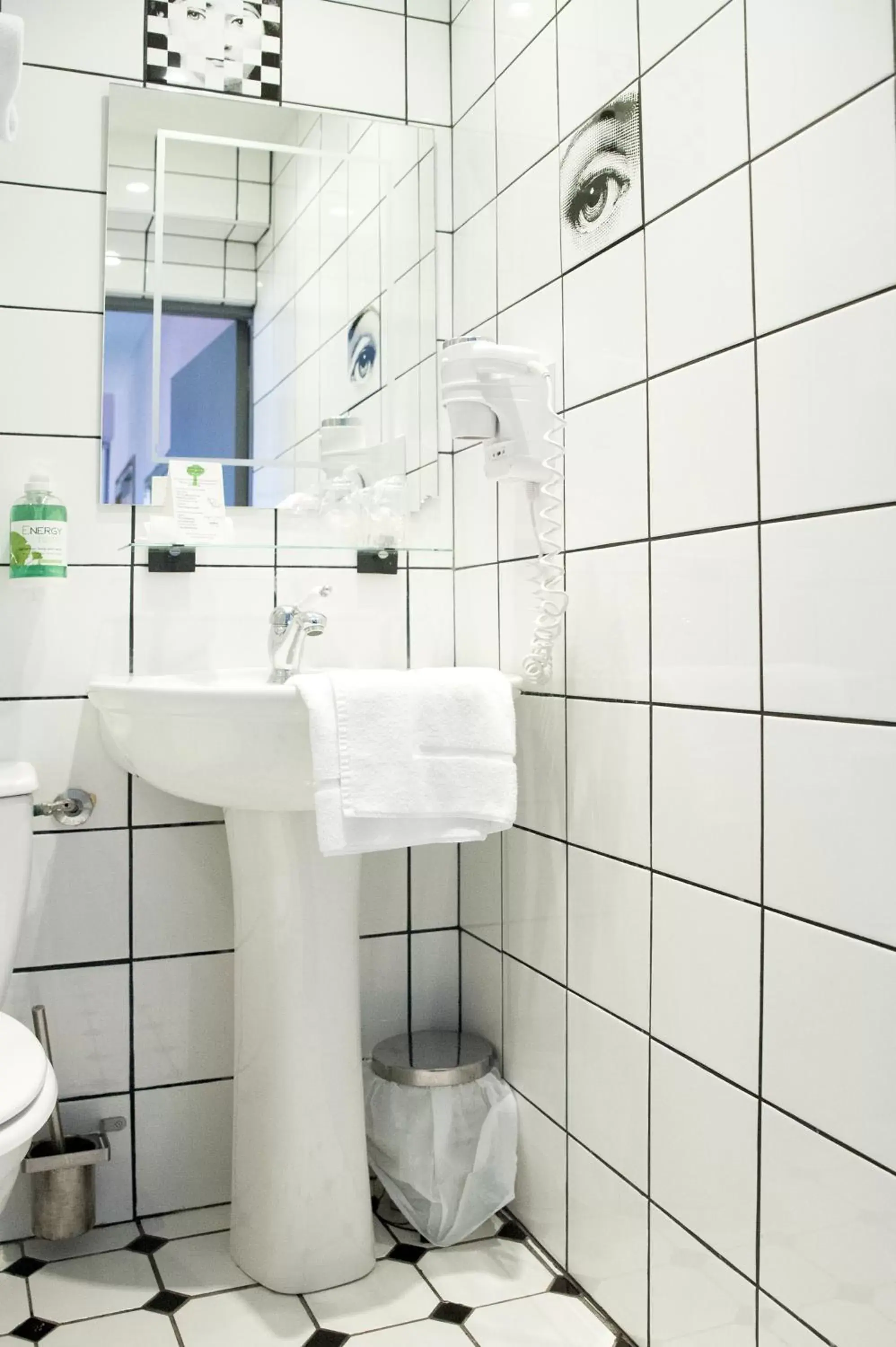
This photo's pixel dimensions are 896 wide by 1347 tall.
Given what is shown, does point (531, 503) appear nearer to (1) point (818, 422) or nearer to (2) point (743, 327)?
(2) point (743, 327)

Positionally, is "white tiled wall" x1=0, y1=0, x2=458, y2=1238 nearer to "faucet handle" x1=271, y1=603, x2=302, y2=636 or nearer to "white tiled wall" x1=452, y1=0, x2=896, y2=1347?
"faucet handle" x1=271, y1=603, x2=302, y2=636

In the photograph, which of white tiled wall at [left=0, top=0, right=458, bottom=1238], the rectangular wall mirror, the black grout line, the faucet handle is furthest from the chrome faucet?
the black grout line

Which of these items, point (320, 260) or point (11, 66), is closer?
point (11, 66)

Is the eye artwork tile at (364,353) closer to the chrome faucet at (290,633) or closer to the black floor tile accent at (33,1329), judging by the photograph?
Result: the chrome faucet at (290,633)

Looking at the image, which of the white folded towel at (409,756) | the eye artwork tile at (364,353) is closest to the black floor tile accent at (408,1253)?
the white folded towel at (409,756)

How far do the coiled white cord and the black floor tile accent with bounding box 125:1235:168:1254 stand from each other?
3.48ft

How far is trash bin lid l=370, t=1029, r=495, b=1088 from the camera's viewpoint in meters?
1.71

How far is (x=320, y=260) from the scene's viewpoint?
1.95 metres

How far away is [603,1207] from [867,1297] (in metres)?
0.53

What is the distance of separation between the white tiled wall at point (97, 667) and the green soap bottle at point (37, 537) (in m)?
0.07

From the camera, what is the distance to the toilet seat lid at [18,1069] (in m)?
1.08

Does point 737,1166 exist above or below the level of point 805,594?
below

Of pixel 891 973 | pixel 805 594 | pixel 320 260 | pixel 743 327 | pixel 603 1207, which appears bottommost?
pixel 603 1207

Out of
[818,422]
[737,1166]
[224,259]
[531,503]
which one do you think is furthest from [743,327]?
[224,259]
